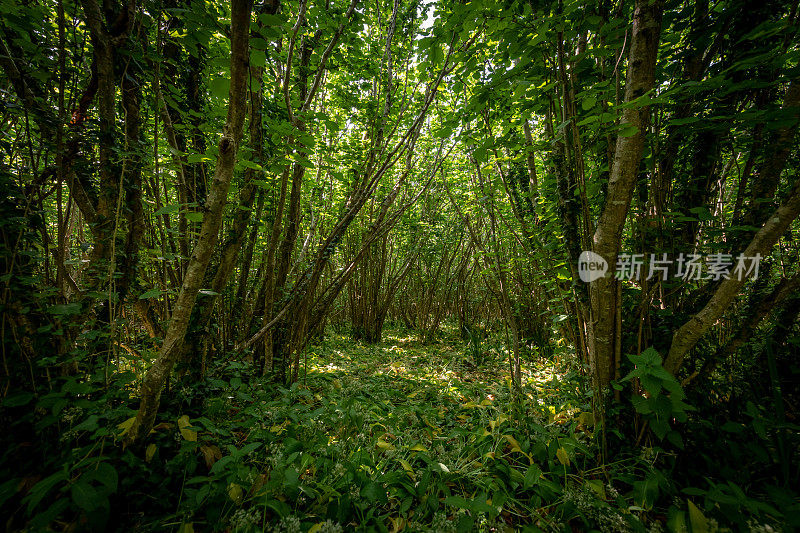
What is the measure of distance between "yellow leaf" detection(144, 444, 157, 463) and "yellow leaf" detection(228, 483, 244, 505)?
15.7 inches

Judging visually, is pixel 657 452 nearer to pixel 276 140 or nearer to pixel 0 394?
pixel 276 140

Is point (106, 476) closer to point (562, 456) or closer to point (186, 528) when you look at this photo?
point (186, 528)

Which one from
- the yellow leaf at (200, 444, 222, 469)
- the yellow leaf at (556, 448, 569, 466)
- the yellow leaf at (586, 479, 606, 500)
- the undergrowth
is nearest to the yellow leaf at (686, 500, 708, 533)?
the undergrowth

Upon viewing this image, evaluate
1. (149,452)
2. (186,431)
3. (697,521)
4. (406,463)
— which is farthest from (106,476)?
(697,521)

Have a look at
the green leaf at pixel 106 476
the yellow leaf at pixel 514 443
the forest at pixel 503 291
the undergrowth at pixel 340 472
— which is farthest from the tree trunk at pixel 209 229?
the yellow leaf at pixel 514 443

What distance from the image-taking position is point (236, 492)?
4.29 ft

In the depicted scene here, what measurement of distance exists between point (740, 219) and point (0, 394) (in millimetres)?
4100

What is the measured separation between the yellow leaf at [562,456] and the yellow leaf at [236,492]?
1.71 meters

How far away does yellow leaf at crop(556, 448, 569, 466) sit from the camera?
1.62m

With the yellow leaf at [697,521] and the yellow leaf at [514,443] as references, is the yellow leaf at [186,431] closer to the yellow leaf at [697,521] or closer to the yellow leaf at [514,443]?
the yellow leaf at [514,443]

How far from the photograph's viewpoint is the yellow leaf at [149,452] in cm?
132

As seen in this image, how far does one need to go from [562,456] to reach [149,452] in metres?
2.18

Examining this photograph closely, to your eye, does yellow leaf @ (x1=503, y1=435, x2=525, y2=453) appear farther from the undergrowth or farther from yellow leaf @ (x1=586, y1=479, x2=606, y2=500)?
yellow leaf @ (x1=586, y1=479, x2=606, y2=500)

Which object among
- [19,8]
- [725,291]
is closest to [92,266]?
[19,8]
